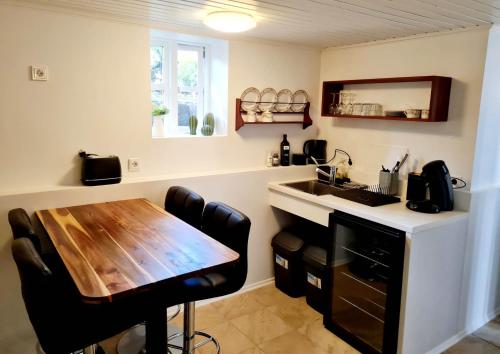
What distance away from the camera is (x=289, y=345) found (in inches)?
100

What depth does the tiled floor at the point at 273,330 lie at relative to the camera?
A: 251cm

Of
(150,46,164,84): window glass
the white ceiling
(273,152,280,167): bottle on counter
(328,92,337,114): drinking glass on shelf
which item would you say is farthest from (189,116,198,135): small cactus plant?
(328,92,337,114): drinking glass on shelf

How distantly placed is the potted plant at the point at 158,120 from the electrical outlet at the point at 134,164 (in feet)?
0.91

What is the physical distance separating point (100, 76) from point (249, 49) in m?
1.22

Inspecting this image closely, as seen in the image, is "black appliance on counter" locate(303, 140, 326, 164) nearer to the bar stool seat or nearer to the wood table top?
the bar stool seat

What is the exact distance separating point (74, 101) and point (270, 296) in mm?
2085

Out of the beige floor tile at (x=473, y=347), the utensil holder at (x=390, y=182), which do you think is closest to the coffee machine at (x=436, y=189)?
the utensil holder at (x=390, y=182)

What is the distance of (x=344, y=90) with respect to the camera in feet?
11.1

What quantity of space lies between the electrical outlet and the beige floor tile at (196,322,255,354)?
123cm

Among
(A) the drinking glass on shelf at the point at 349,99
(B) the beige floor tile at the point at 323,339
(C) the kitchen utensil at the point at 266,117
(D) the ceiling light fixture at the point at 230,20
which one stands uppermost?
(D) the ceiling light fixture at the point at 230,20

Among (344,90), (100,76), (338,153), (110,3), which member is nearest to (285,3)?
(110,3)

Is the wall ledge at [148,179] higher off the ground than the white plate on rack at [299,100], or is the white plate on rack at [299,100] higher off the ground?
the white plate on rack at [299,100]

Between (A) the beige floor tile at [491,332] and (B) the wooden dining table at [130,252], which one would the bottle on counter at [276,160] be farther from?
(A) the beige floor tile at [491,332]

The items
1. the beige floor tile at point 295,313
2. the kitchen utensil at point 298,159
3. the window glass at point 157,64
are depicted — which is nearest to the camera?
the beige floor tile at point 295,313
